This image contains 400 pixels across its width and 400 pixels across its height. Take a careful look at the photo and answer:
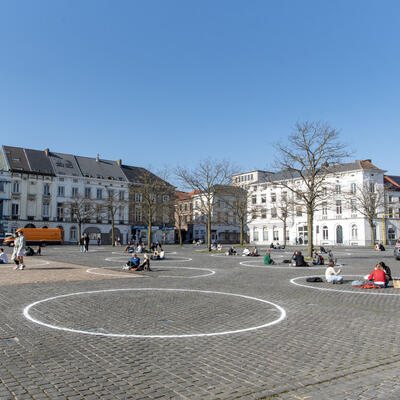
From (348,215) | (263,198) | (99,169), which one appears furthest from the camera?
(263,198)

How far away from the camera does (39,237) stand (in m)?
56.2

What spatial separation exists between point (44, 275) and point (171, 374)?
1411 centimetres

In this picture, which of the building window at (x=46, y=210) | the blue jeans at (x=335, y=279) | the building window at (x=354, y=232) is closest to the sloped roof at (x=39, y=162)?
the building window at (x=46, y=210)

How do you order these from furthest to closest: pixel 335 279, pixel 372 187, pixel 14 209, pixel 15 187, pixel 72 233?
pixel 72 233 < pixel 15 187 < pixel 14 209 < pixel 372 187 < pixel 335 279

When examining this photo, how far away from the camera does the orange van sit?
54312mm

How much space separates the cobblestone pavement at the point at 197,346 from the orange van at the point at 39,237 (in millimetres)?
45213

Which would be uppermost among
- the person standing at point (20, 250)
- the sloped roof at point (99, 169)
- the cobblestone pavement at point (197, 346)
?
the sloped roof at point (99, 169)

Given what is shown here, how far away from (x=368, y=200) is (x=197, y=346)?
66792 mm

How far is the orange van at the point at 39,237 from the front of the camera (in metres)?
54.3

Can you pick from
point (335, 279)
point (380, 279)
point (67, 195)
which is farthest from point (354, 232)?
point (380, 279)

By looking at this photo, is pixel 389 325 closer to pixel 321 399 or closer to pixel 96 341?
pixel 321 399

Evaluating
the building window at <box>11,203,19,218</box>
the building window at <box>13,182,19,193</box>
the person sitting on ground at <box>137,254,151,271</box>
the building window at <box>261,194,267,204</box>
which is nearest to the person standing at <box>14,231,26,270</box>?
the person sitting on ground at <box>137,254,151,271</box>

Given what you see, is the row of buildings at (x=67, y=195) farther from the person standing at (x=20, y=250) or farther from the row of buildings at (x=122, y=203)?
the person standing at (x=20, y=250)

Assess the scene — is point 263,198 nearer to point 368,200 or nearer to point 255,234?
point 255,234
